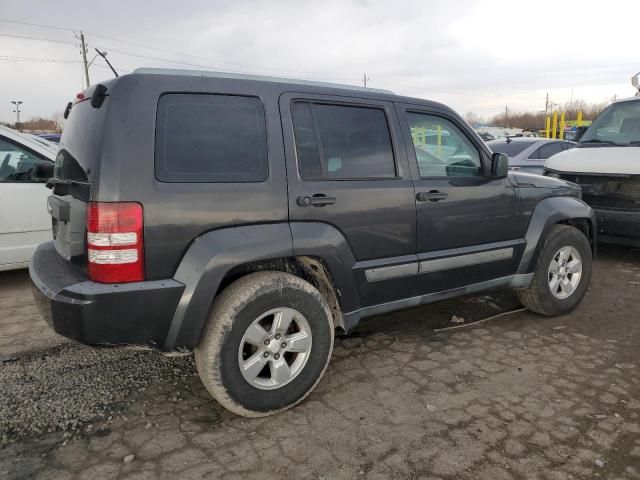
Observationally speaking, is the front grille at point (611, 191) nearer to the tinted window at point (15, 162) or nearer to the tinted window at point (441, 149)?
the tinted window at point (441, 149)

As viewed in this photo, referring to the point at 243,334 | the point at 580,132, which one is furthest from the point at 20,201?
the point at 580,132

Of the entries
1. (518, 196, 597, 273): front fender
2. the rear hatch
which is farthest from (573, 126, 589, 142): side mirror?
the rear hatch

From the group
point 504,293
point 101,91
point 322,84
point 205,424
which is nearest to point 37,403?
point 205,424

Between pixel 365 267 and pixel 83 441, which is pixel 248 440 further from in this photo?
pixel 365 267

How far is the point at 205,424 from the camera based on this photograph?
2748 mm

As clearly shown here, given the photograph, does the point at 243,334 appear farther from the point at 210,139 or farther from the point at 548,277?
the point at 548,277

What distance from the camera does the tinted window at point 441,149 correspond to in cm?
346

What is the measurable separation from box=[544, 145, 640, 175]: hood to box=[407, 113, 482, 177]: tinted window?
3179 mm

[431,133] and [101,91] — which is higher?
[101,91]

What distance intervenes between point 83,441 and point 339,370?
1.62m

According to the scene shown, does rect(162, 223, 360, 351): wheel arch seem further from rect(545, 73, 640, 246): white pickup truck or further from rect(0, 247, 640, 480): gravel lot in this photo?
rect(545, 73, 640, 246): white pickup truck

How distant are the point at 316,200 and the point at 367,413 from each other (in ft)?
4.19

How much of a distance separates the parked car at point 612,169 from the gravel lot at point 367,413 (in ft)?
7.28

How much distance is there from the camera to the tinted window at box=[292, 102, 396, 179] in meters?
2.94
